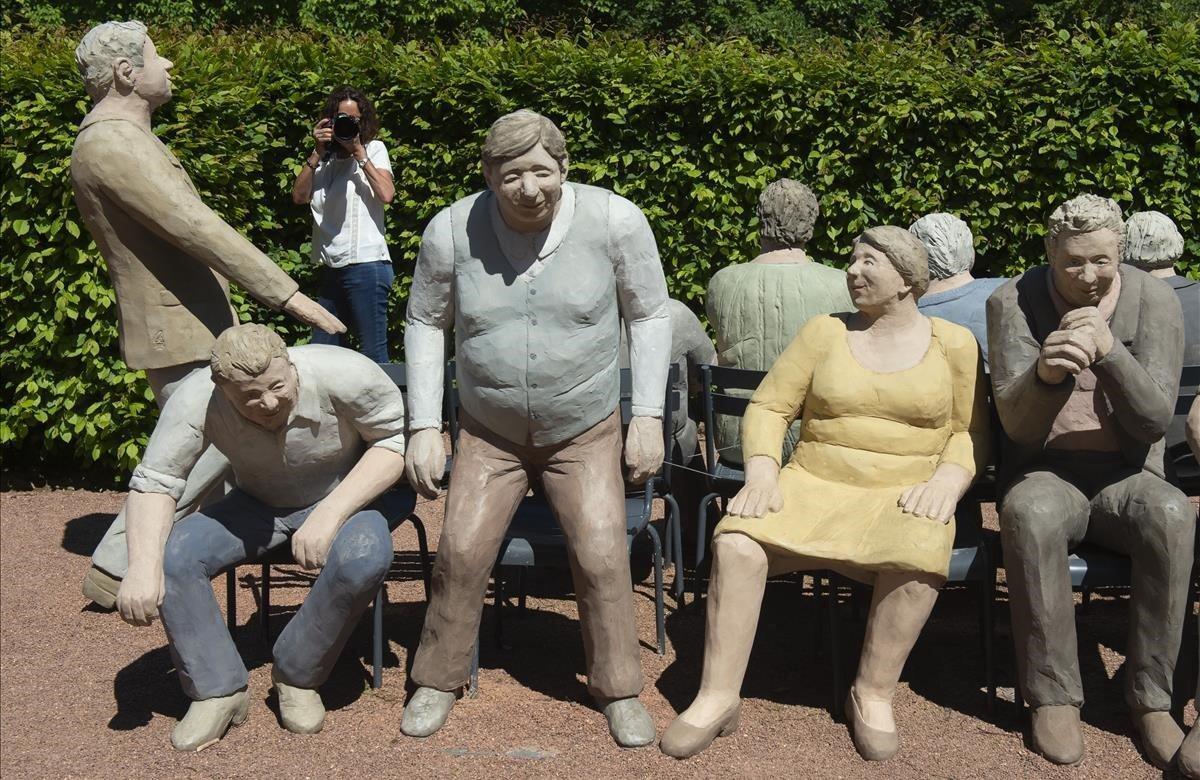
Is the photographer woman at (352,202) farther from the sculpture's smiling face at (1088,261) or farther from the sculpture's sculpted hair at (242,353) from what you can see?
the sculpture's smiling face at (1088,261)

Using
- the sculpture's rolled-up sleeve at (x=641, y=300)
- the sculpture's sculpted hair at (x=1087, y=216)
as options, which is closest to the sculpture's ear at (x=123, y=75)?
the sculpture's rolled-up sleeve at (x=641, y=300)

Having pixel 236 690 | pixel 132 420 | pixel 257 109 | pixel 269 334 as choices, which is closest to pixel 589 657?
pixel 236 690

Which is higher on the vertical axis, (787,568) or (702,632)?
(787,568)

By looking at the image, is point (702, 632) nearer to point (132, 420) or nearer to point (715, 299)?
point (715, 299)

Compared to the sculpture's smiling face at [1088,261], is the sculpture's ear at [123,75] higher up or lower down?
higher up

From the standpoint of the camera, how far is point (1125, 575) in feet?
14.5

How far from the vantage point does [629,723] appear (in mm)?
4418

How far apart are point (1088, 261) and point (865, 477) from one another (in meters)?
0.95

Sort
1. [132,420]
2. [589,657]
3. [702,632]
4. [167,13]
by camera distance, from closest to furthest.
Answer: [589,657] → [702,632] → [132,420] → [167,13]

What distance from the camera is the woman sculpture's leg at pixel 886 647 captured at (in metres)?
4.30

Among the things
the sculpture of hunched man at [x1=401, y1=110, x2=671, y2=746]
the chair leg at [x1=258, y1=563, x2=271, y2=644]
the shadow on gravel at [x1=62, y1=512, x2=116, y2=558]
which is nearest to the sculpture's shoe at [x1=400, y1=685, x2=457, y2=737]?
the sculpture of hunched man at [x1=401, y1=110, x2=671, y2=746]

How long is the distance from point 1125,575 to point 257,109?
5.36 m

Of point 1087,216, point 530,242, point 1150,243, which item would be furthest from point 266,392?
point 1150,243

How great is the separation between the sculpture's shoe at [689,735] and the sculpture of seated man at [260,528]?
1021 millimetres
